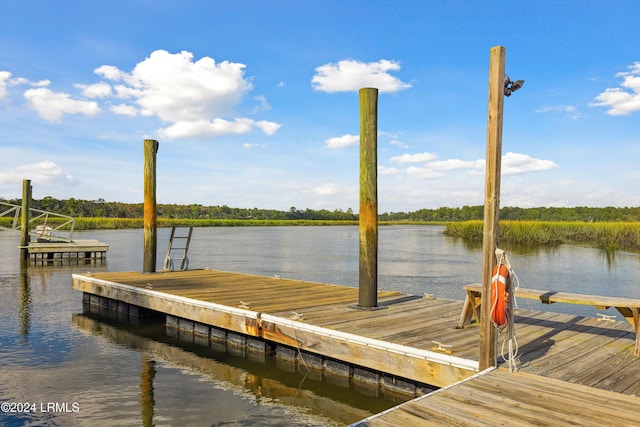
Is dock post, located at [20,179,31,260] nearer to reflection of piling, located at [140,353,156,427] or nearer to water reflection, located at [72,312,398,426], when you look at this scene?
water reflection, located at [72,312,398,426]

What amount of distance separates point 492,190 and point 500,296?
3.68 feet

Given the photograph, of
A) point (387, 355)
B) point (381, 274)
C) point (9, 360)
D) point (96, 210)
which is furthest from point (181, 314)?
point (96, 210)

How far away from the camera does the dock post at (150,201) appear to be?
44.0 feet

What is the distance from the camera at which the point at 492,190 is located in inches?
216

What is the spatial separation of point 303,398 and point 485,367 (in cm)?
251

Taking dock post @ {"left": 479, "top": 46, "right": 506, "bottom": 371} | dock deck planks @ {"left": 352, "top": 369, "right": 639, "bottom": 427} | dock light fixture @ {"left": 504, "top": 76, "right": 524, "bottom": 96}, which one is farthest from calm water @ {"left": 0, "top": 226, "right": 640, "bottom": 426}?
dock light fixture @ {"left": 504, "top": 76, "right": 524, "bottom": 96}

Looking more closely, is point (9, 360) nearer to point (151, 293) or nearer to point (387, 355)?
point (151, 293)

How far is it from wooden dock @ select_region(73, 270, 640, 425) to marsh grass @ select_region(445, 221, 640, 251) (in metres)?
25.2

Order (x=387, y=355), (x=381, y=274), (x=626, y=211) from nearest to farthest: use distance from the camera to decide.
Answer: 1. (x=387, y=355)
2. (x=381, y=274)
3. (x=626, y=211)

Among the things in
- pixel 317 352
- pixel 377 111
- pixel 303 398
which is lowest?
pixel 303 398

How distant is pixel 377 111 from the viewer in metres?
8.45

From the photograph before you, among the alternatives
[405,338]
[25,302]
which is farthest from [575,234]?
[25,302]

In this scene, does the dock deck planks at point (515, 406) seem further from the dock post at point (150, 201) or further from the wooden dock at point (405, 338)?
the dock post at point (150, 201)

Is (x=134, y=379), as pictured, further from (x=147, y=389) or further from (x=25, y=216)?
(x=25, y=216)
